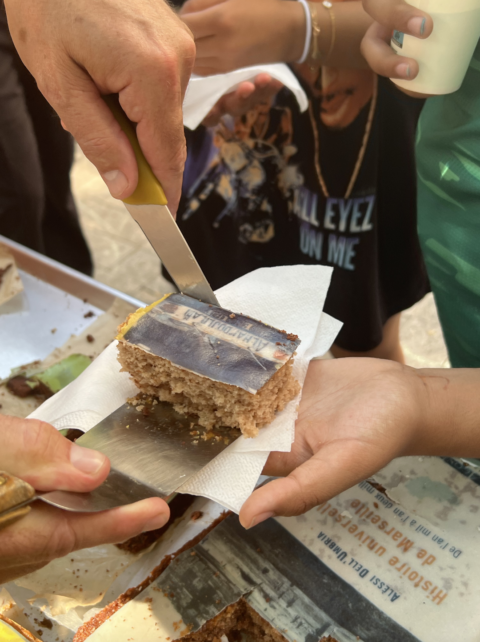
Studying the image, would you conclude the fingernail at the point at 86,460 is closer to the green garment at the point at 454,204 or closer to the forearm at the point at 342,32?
the green garment at the point at 454,204

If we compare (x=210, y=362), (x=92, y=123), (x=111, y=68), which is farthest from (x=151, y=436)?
(x=111, y=68)

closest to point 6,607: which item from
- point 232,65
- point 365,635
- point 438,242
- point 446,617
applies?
point 365,635

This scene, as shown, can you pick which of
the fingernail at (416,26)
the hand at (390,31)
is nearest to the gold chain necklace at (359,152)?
the hand at (390,31)

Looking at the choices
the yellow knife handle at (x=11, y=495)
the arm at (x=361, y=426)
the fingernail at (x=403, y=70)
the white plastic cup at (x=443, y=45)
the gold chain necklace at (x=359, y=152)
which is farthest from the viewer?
the gold chain necklace at (x=359, y=152)

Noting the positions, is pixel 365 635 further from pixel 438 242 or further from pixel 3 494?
pixel 438 242

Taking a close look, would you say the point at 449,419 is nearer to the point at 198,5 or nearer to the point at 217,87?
the point at 217,87

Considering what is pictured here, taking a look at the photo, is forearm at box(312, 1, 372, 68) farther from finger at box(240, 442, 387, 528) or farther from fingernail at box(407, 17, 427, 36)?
finger at box(240, 442, 387, 528)
